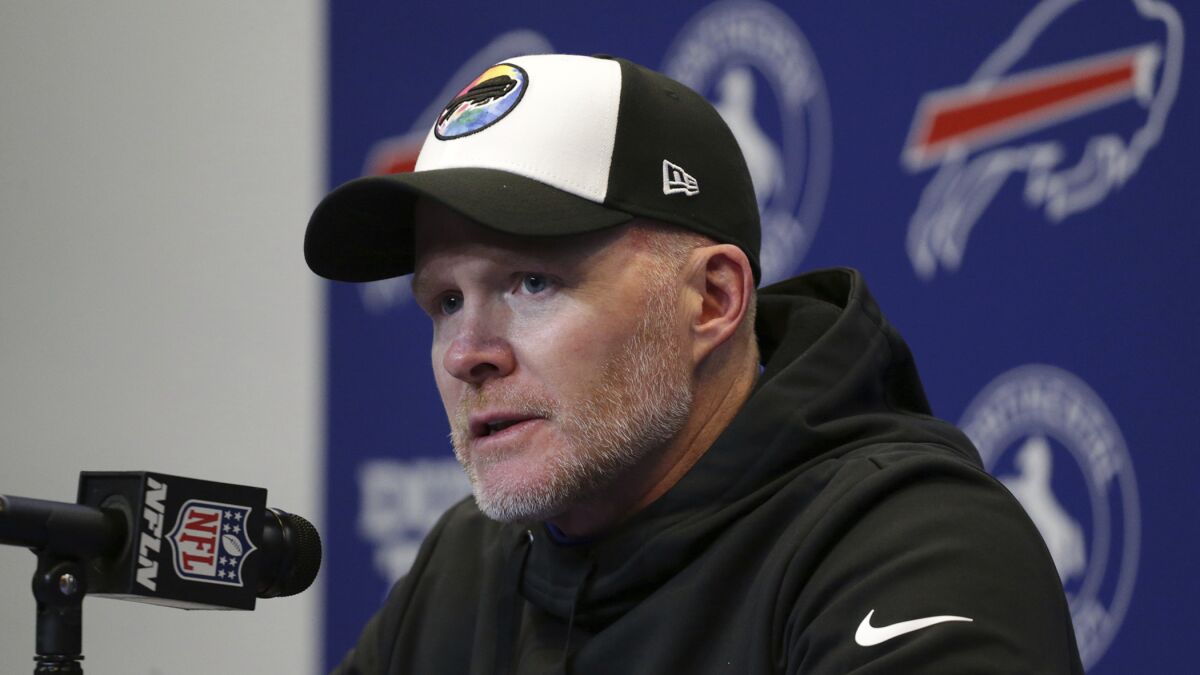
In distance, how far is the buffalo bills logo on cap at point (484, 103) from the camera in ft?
4.47

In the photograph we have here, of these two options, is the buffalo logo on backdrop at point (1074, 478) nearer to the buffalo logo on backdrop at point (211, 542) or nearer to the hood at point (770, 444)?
the hood at point (770, 444)

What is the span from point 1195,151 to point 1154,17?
176 mm

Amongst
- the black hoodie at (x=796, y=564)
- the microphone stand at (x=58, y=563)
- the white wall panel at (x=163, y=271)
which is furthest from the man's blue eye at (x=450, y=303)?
the white wall panel at (x=163, y=271)

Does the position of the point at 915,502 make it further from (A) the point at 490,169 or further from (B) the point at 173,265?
(B) the point at 173,265

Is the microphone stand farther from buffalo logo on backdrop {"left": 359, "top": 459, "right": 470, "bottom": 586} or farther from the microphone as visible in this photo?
buffalo logo on backdrop {"left": 359, "top": 459, "right": 470, "bottom": 586}

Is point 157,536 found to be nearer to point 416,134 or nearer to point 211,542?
point 211,542

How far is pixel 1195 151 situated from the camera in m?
1.85

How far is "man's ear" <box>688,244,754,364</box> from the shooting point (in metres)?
1.39

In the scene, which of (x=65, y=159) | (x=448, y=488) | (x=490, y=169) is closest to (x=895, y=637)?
(x=490, y=169)

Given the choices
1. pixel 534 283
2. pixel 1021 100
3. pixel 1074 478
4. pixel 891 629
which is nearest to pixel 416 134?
pixel 1021 100

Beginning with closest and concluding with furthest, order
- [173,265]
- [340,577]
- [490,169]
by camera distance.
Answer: [490,169], [340,577], [173,265]

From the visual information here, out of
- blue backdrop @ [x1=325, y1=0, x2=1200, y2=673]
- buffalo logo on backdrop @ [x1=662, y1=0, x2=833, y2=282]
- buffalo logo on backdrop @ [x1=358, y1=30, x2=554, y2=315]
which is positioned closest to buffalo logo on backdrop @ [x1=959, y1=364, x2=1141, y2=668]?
blue backdrop @ [x1=325, y1=0, x2=1200, y2=673]

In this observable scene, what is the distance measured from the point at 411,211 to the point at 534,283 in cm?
15

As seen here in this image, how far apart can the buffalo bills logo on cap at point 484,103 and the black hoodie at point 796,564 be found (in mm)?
326
